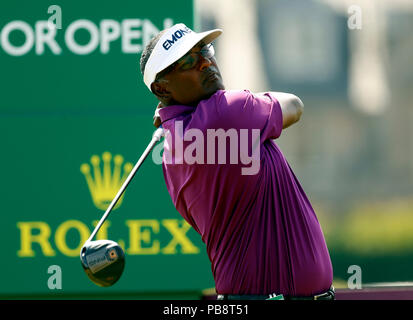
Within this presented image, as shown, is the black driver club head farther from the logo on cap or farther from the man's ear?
the logo on cap

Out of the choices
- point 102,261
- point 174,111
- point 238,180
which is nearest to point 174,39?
point 174,111

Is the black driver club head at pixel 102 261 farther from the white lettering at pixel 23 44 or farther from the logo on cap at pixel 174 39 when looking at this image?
the white lettering at pixel 23 44

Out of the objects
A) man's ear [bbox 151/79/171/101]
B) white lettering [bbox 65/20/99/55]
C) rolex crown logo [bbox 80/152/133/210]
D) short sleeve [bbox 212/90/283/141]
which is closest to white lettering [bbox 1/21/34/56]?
white lettering [bbox 65/20/99/55]

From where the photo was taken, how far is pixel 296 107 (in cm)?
248

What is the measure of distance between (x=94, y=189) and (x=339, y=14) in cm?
165

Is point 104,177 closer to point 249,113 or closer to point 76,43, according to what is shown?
point 76,43

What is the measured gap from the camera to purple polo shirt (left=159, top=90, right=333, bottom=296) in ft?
7.60

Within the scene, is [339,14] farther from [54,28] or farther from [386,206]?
[54,28]

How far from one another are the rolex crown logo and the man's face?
141 cm

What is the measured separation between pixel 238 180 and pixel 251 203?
0.09 m

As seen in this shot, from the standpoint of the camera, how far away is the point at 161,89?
2.49 meters

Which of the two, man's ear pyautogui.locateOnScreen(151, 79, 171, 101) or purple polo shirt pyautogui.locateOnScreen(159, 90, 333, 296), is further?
man's ear pyautogui.locateOnScreen(151, 79, 171, 101)

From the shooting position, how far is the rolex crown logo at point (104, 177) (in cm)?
379

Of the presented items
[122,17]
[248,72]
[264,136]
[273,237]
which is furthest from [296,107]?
[122,17]
